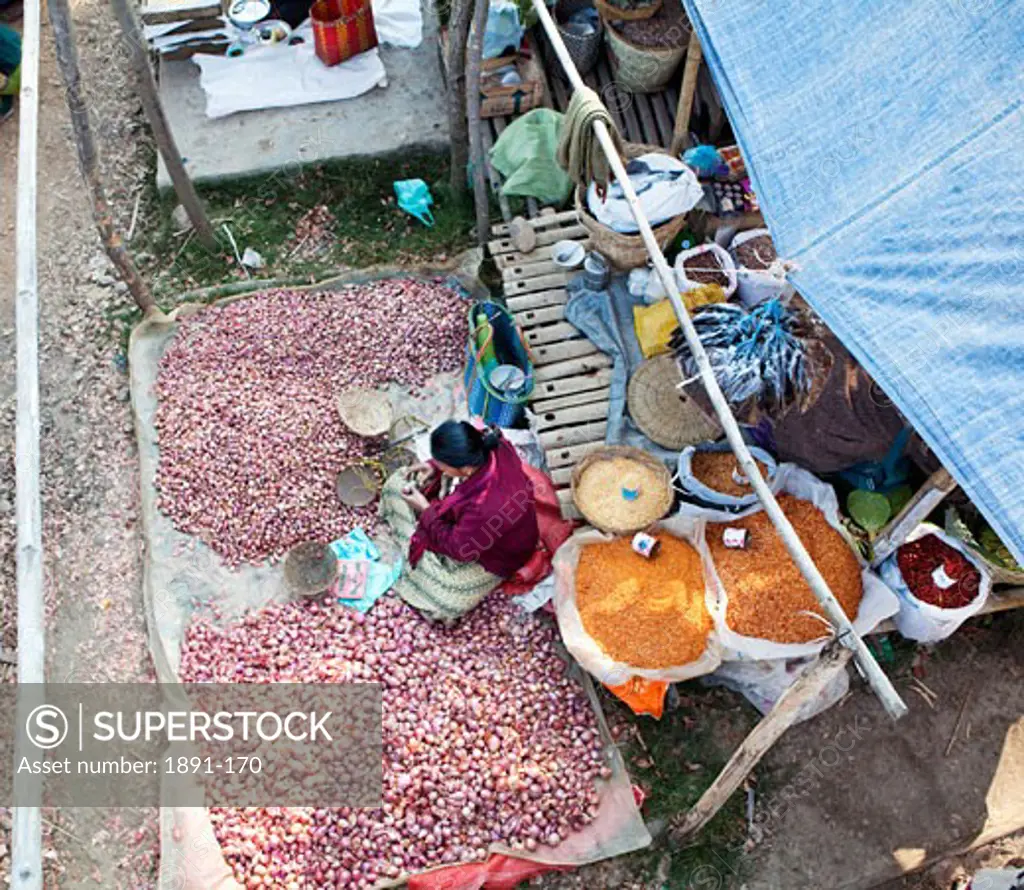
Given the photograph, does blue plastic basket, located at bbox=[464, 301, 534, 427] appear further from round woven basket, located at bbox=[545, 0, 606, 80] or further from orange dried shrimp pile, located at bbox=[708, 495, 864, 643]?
round woven basket, located at bbox=[545, 0, 606, 80]

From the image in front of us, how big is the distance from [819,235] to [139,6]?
219 inches

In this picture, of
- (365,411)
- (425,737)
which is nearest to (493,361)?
(365,411)

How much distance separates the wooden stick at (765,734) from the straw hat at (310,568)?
2.06 m

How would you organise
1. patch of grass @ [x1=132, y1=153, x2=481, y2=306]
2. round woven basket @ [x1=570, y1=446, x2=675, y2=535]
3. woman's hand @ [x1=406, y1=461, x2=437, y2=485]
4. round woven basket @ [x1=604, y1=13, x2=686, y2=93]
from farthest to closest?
patch of grass @ [x1=132, y1=153, x2=481, y2=306], round woven basket @ [x1=604, y1=13, x2=686, y2=93], woman's hand @ [x1=406, y1=461, x2=437, y2=485], round woven basket @ [x1=570, y1=446, x2=675, y2=535]

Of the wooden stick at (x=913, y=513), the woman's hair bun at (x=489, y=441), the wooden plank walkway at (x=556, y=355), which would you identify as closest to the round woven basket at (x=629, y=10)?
the wooden plank walkway at (x=556, y=355)

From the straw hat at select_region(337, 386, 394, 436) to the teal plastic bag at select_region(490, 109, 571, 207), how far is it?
1621 mm

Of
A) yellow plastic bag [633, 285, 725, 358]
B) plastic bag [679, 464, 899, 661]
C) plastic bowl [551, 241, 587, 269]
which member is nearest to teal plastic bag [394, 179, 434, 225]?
plastic bowl [551, 241, 587, 269]

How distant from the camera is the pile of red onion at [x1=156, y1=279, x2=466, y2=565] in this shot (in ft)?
17.3

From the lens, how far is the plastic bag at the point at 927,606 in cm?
455

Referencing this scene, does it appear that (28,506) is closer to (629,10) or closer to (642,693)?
(642,693)

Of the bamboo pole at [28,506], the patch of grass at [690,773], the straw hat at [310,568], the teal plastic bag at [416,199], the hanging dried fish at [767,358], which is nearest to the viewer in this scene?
the bamboo pole at [28,506]

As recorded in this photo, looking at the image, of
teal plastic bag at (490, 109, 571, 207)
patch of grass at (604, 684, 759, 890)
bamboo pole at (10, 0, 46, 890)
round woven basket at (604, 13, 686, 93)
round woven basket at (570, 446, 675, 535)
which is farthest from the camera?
round woven basket at (604, 13, 686, 93)

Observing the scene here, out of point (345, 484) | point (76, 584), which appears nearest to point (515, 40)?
point (345, 484)

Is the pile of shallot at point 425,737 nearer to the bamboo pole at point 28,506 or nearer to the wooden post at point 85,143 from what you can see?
the bamboo pole at point 28,506
